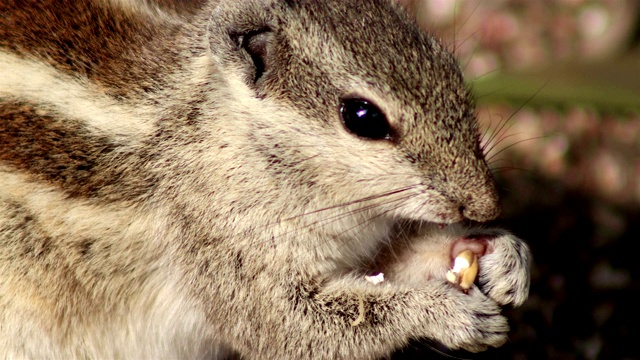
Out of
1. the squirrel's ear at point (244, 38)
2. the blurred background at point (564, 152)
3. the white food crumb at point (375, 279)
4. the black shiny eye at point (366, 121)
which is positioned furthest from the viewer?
the blurred background at point (564, 152)

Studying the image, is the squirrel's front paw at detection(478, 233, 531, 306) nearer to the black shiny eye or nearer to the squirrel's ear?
the black shiny eye

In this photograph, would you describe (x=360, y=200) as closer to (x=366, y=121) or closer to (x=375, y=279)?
(x=366, y=121)

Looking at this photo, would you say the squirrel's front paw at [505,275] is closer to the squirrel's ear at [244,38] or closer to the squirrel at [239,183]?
the squirrel at [239,183]

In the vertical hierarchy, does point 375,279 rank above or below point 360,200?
below

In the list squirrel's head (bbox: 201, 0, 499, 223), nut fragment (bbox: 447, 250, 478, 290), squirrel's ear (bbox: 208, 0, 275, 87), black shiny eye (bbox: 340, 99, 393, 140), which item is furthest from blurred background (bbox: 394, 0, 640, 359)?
squirrel's ear (bbox: 208, 0, 275, 87)

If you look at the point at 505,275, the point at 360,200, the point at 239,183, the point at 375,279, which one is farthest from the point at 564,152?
the point at 239,183

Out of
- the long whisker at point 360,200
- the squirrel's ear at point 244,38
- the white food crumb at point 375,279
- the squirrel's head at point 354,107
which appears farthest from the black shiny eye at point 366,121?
the white food crumb at point 375,279
